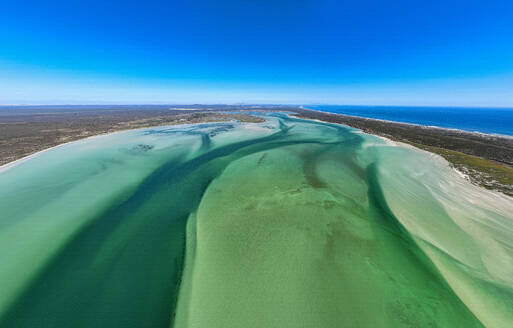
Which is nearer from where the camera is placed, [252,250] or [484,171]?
[252,250]

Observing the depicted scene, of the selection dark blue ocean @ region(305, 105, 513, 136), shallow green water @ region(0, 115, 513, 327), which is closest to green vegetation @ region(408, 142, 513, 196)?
shallow green water @ region(0, 115, 513, 327)

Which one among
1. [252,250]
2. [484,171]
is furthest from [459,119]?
[252,250]

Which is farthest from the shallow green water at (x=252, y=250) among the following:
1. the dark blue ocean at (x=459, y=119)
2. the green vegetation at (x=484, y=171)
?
the dark blue ocean at (x=459, y=119)

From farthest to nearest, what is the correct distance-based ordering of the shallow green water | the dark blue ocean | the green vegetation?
the dark blue ocean
the green vegetation
the shallow green water

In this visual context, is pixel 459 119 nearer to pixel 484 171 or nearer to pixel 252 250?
pixel 484 171

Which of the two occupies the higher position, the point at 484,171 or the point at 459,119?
the point at 459,119

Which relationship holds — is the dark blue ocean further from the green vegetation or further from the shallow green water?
the shallow green water

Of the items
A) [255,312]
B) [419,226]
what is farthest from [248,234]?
[419,226]

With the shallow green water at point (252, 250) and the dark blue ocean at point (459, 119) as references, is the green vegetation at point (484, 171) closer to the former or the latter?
the shallow green water at point (252, 250)

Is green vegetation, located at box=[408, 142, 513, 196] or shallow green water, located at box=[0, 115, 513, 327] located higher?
green vegetation, located at box=[408, 142, 513, 196]

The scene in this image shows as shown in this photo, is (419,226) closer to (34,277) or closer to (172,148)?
(34,277)
